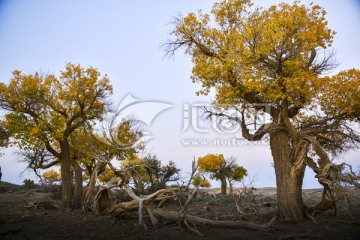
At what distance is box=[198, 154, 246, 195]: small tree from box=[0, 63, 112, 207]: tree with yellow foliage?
14.6 metres

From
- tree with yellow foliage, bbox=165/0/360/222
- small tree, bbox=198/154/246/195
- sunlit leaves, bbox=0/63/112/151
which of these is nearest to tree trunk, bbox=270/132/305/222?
tree with yellow foliage, bbox=165/0/360/222

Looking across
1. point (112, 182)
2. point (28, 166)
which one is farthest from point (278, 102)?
point (28, 166)

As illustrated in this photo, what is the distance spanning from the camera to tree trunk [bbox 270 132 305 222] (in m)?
11.5

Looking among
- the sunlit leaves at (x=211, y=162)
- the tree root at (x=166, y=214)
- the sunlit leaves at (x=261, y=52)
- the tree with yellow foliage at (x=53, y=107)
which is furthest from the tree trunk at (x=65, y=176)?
the sunlit leaves at (x=211, y=162)

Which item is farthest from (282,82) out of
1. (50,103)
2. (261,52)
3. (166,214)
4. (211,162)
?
(211,162)

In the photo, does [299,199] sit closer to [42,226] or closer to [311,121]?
[311,121]

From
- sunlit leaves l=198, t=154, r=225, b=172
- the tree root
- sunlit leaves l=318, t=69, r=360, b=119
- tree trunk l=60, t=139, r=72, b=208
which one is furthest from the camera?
sunlit leaves l=198, t=154, r=225, b=172

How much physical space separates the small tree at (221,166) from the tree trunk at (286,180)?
55.3 feet

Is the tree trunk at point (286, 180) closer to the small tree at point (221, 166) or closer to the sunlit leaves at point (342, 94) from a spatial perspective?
the sunlit leaves at point (342, 94)

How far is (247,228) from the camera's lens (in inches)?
381

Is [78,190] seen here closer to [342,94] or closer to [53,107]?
[53,107]

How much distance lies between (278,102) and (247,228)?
18.9 feet

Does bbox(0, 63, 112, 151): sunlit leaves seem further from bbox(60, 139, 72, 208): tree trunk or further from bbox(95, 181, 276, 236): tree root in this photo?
bbox(95, 181, 276, 236): tree root

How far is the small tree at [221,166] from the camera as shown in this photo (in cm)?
2900
